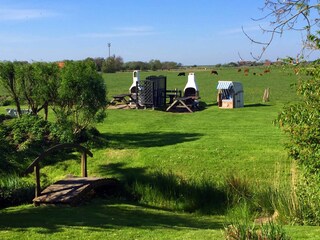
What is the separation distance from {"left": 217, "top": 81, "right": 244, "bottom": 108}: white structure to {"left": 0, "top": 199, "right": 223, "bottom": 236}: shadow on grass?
655 inches

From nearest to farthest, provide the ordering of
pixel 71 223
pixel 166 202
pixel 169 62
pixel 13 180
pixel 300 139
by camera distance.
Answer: pixel 300 139
pixel 71 223
pixel 166 202
pixel 13 180
pixel 169 62

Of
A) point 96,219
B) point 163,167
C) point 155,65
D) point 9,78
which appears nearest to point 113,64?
point 155,65

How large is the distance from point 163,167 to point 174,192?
1.88m

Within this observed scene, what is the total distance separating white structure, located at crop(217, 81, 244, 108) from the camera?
27.6 m

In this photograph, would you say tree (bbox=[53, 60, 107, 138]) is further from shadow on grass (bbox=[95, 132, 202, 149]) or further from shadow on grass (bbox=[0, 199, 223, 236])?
shadow on grass (bbox=[0, 199, 223, 236])

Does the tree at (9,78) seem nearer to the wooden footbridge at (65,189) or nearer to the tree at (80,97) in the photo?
the tree at (80,97)

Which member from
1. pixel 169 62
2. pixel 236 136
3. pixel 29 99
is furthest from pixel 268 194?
pixel 169 62

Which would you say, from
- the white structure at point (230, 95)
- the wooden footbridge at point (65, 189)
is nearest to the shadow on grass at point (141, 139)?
the wooden footbridge at point (65, 189)

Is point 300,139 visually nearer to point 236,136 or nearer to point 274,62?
point 274,62

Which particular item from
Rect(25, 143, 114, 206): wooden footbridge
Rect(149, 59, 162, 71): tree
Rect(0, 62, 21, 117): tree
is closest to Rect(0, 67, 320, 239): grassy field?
Rect(25, 143, 114, 206): wooden footbridge

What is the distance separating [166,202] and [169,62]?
14445 cm

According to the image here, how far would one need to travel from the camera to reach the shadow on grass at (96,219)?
8914 millimetres

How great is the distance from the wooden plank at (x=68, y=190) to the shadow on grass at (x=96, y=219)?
31 cm

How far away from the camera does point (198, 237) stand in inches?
297
